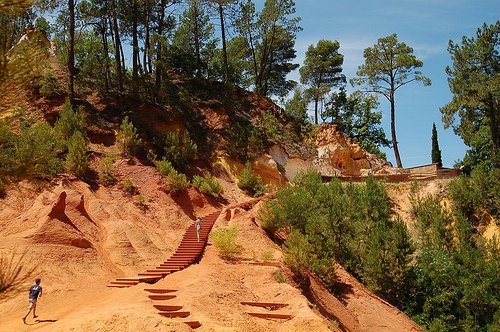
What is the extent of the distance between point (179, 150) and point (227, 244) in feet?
38.5

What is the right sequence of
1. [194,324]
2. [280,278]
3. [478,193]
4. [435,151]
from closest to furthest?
1. [194,324]
2. [280,278]
3. [478,193]
4. [435,151]

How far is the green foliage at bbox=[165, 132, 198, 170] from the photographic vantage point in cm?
2516

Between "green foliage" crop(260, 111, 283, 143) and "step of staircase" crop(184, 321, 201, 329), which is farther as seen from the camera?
"green foliage" crop(260, 111, 283, 143)

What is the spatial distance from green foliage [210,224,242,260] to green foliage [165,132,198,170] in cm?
1040

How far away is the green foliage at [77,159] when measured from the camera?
764 inches

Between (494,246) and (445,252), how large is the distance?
2545mm

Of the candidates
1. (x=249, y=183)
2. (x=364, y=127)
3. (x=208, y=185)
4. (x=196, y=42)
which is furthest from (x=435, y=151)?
(x=208, y=185)

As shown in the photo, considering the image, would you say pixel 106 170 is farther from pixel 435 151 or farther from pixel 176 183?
pixel 435 151

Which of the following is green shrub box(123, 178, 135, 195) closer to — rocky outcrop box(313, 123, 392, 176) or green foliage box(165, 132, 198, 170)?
green foliage box(165, 132, 198, 170)

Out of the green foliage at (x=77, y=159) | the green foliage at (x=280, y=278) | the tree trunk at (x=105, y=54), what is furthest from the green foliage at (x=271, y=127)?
the green foliage at (x=280, y=278)

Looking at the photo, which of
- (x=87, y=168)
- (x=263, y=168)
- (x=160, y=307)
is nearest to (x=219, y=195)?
(x=263, y=168)

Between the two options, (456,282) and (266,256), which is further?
(456,282)

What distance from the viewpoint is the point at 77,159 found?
64.2ft

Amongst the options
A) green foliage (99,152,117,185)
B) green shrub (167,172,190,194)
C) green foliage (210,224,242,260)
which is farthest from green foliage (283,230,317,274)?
green foliage (99,152,117,185)
